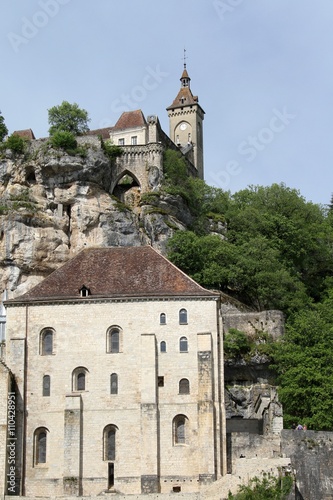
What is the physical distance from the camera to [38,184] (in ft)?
259

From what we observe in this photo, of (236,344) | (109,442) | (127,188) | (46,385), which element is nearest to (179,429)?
(109,442)

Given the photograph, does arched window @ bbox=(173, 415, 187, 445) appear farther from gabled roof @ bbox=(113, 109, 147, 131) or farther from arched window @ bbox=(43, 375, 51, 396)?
gabled roof @ bbox=(113, 109, 147, 131)

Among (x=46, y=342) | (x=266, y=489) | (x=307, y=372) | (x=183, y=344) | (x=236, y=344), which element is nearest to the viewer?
(x=266, y=489)

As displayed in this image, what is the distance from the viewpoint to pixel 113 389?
5353cm

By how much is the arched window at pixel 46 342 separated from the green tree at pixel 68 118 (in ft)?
114

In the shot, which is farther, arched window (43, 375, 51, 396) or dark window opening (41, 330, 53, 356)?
dark window opening (41, 330, 53, 356)

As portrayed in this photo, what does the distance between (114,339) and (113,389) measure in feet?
10.8

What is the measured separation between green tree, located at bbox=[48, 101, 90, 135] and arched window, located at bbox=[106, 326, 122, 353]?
35.8 meters

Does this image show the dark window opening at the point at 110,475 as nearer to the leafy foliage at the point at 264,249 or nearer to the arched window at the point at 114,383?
the arched window at the point at 114,383

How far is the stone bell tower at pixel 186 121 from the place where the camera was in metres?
111

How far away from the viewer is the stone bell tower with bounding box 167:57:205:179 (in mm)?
111463

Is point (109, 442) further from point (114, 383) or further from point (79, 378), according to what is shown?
point (79, 378)

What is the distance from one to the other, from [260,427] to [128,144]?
3934 cm

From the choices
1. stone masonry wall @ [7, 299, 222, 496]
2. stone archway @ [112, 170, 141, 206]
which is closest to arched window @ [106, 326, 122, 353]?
stone masonry wall @ [7, 299, 222, 496]
